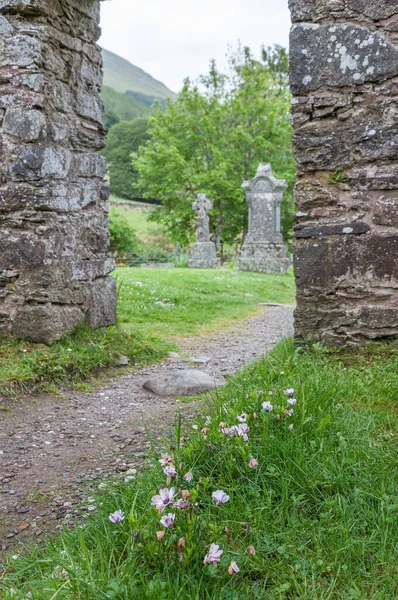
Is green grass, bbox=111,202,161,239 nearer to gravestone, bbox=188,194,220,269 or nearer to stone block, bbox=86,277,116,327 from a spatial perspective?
gravestone, bbox=188,194,220,269

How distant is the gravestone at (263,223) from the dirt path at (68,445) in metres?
13.1

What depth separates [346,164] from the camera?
12.9 ft

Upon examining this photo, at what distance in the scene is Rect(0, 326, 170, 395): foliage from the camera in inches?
173

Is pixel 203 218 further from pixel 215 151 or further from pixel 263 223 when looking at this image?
pixel 215 151

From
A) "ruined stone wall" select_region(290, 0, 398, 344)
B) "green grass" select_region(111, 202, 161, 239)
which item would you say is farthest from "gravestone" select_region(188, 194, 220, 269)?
"ruined stone wall" select_region(290, 0, 398, 344)

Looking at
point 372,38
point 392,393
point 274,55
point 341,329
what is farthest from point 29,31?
point 274,55

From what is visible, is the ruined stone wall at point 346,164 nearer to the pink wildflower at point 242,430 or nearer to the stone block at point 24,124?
the pink wildflower at point 242,430

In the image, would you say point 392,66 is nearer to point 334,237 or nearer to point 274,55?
point 334,237

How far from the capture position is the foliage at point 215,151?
82.2ft

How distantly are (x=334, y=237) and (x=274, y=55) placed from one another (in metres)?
41.4

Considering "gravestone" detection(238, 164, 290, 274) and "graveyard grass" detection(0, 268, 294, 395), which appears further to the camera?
"gravestone" detection(238, 164, 290, 274)

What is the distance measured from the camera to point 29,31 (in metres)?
4.83

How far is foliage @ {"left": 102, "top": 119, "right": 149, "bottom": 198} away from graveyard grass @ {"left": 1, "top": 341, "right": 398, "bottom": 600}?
135ft

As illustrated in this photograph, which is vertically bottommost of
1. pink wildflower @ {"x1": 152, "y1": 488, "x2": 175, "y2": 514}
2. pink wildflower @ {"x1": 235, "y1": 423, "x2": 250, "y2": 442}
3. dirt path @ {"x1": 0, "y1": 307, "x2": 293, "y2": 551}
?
dirt path @ {"x1": 0, "y1": 307, "x2": 293, "y2": 551}
